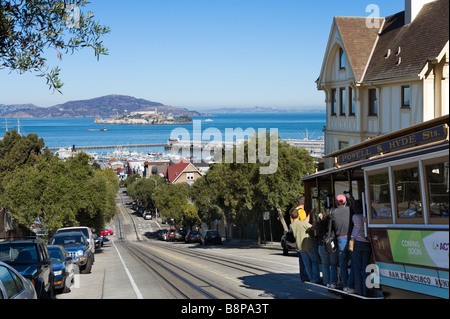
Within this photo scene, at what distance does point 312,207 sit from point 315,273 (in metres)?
2.11

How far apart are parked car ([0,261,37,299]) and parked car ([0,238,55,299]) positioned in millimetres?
2405

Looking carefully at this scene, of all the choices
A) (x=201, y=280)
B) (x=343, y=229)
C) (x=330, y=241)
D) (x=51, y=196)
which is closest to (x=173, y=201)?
(x=51, y=196)

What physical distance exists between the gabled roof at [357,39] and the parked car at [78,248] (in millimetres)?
16571

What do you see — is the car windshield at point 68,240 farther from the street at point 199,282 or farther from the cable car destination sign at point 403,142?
the cable car destination sign at point 403,142

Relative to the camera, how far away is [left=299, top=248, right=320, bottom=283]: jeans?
12398mm

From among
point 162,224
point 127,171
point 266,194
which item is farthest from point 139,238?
point 127,171

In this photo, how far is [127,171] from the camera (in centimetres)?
19450

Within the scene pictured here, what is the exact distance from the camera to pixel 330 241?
11.1m

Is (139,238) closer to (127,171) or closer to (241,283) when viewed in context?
(241,283)

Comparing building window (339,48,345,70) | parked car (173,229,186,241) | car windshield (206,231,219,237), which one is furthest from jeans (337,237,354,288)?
parked car (173,229,186,241)

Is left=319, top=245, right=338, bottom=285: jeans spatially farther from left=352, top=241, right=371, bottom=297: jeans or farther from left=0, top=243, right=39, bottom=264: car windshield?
left=0, top=243, right=39, bottom=264: car windshield

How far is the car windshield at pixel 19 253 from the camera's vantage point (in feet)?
42.1

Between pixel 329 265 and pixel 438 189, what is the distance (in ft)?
14.7
